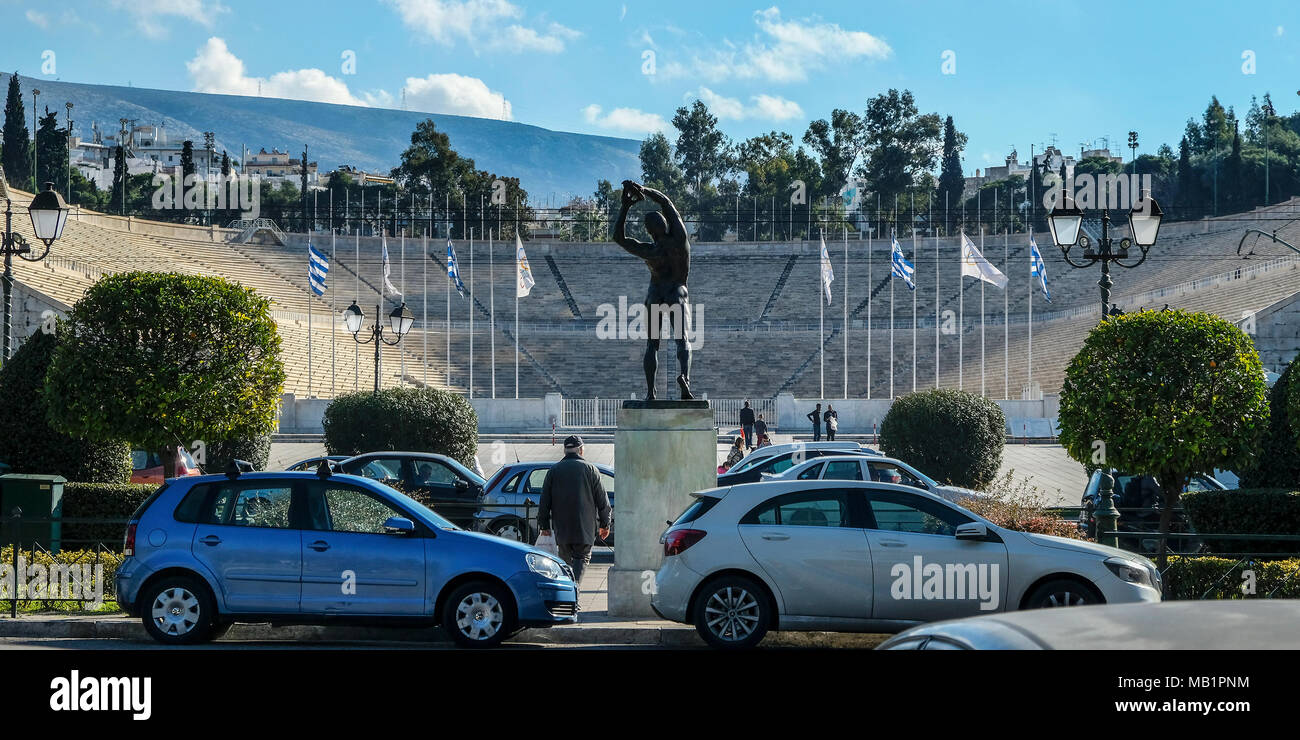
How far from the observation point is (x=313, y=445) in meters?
39.9

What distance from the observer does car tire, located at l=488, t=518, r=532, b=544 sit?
678 inches

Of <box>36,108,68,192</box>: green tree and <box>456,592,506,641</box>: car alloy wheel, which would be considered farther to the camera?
<box>36,108,68,192</box>: green tree

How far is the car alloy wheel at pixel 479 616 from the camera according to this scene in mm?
10656

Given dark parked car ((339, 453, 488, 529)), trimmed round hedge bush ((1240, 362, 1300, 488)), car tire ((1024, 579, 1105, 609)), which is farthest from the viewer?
dark parked car ((339, 453, 488, 529))

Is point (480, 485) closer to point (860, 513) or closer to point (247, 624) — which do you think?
point (247, 624)

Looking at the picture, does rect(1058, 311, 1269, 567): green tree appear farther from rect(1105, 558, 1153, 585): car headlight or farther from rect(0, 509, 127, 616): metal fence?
rect(0, 509, 127, 616): metal fence

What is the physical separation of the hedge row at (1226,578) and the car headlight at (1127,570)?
7.31ft

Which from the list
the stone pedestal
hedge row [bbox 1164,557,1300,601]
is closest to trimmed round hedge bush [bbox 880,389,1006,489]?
hedge row [bbox 1164,557,1300,601]

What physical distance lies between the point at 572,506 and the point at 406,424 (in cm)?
1168

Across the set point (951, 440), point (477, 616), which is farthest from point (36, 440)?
point (951, 440)

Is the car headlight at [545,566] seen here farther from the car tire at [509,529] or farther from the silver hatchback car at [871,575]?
the car tire at [509,529]

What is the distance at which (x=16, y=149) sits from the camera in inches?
3297
